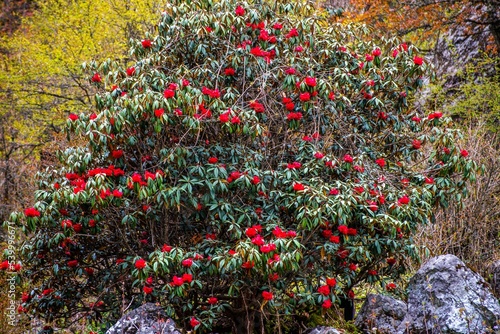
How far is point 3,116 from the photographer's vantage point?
13.3m

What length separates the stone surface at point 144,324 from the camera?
447cm

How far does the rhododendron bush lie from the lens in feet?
15.1

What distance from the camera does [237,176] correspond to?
15.3ft

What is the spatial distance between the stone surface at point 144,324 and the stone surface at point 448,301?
6.97 feet

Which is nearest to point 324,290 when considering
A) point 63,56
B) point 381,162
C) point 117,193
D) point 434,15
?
point 381,162

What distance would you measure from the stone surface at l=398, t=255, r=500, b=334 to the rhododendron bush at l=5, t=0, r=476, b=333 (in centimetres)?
33

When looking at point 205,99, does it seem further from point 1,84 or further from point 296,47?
point 1,84

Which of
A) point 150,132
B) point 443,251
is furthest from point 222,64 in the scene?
point 443,251

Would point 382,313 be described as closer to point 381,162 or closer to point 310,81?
point 381,162

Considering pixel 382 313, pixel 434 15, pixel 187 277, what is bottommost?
pixel 382 313

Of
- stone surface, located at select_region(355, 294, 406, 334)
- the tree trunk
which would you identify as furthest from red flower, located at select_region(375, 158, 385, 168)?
the tree trunk

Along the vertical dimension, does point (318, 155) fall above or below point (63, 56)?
above

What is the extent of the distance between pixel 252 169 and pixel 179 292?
120cm

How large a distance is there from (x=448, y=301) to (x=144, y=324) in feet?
9.03
